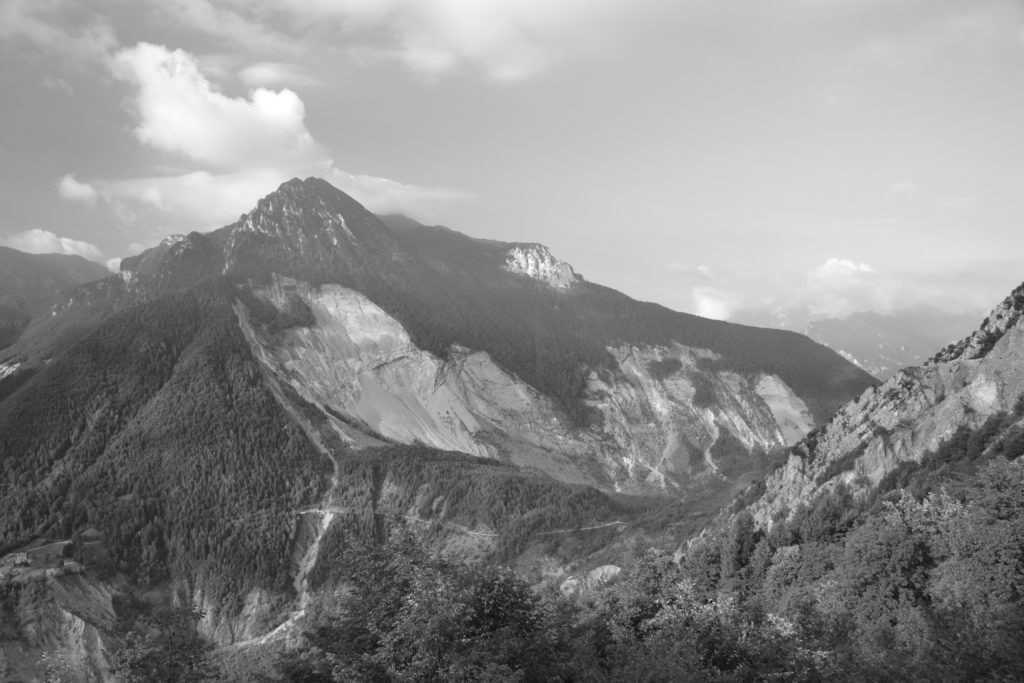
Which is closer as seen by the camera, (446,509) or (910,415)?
(910,415)

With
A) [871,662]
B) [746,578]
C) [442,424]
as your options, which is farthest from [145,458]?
[871,662]

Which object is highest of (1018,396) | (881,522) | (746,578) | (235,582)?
(1018,396)

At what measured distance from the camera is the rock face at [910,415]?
68875mm

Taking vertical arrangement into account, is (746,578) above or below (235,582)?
above

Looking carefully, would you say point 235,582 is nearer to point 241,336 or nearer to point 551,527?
point 551,527

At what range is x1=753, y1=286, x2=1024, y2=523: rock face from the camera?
68875 millimetres

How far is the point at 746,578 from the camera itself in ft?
207

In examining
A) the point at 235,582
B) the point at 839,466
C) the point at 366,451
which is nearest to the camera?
the point at 839,466

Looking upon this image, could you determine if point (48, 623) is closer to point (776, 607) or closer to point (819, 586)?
point (776, 607)

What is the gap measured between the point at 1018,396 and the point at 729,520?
27.1 meters

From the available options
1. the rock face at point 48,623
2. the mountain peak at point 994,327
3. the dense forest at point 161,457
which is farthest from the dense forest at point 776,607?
the dense forest at point 161,457

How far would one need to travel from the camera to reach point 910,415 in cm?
7638

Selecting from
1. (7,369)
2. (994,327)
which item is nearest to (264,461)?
(7,369)

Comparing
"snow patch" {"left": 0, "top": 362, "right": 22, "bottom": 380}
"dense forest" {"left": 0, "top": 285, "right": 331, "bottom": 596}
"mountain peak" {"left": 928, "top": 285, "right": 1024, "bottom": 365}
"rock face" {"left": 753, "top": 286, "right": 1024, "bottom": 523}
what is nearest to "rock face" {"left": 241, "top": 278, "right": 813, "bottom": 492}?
"dense forest" {"left": 0, "top": 285, "right": 331, "bottom": 596}
